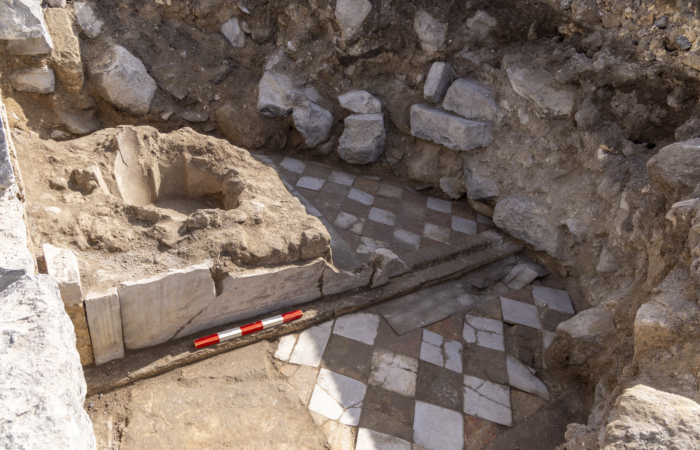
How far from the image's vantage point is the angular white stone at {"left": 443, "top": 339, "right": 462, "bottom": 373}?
3717mm

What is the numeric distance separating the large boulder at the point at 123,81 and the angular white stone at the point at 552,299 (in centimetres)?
475

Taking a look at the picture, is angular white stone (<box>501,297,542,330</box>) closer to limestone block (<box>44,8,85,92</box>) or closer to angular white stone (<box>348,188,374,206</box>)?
angular white stone (<box>348,188,374,206</box>)

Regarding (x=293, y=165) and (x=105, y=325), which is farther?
(x=293, y=165)

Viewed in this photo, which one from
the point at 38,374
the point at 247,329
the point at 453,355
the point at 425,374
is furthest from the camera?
the point at 453,355

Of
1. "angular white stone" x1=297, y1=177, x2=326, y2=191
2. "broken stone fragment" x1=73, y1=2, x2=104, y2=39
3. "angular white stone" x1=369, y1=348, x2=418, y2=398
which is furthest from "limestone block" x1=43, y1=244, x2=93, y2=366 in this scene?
"broken stone fragment" x1=73, y1=2, x2=104, y2=39

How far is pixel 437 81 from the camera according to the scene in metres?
5.32

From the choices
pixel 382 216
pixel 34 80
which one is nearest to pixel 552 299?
pixel 382 216

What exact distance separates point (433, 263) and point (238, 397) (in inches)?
91.1

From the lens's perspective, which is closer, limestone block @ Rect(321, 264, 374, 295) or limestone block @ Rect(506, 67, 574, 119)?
limestone block @ Rect(321, 264, 374, 295)

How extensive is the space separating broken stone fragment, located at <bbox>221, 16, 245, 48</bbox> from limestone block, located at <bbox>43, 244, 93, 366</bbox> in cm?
386

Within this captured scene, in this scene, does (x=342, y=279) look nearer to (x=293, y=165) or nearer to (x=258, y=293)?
(x=258, y=293)

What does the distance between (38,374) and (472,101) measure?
188 inches

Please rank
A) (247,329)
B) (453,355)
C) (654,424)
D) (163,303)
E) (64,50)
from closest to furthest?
(654,424) < (163,303) < (247,329) < (453,355) < (64,50)

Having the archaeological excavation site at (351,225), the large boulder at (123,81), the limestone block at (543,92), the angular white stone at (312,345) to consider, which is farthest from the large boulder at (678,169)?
the large boulder at (123,81)
